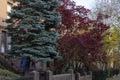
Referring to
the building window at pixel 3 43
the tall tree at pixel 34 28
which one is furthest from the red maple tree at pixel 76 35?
the building window at pixel 3 43

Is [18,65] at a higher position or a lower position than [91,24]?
lower

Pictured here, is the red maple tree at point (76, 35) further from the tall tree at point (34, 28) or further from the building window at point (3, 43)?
the building window at point (3, 43)

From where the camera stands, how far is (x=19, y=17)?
20.7 meters

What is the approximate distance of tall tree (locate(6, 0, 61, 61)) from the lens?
66.5 feet

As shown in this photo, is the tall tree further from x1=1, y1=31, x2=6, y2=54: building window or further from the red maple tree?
x1=1, y1=31, x2=6, y2=54: building window

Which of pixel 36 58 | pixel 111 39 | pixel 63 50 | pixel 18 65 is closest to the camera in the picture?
pixel 36 58

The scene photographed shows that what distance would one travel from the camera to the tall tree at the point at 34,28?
20.3 meters

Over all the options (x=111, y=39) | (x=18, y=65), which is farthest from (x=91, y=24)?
(x=111, y=39)

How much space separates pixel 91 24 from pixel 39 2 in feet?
19.7

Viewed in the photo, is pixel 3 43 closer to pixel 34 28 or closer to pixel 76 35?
pixel 76 35

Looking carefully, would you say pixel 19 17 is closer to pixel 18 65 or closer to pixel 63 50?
pixel 63 50

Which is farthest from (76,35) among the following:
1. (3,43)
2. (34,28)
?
(3,43)

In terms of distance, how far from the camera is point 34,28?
66.5 feet

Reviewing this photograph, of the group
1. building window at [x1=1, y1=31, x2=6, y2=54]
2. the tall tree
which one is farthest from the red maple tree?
building window at [x1=1, y1=31, x2=6, y2=54]
